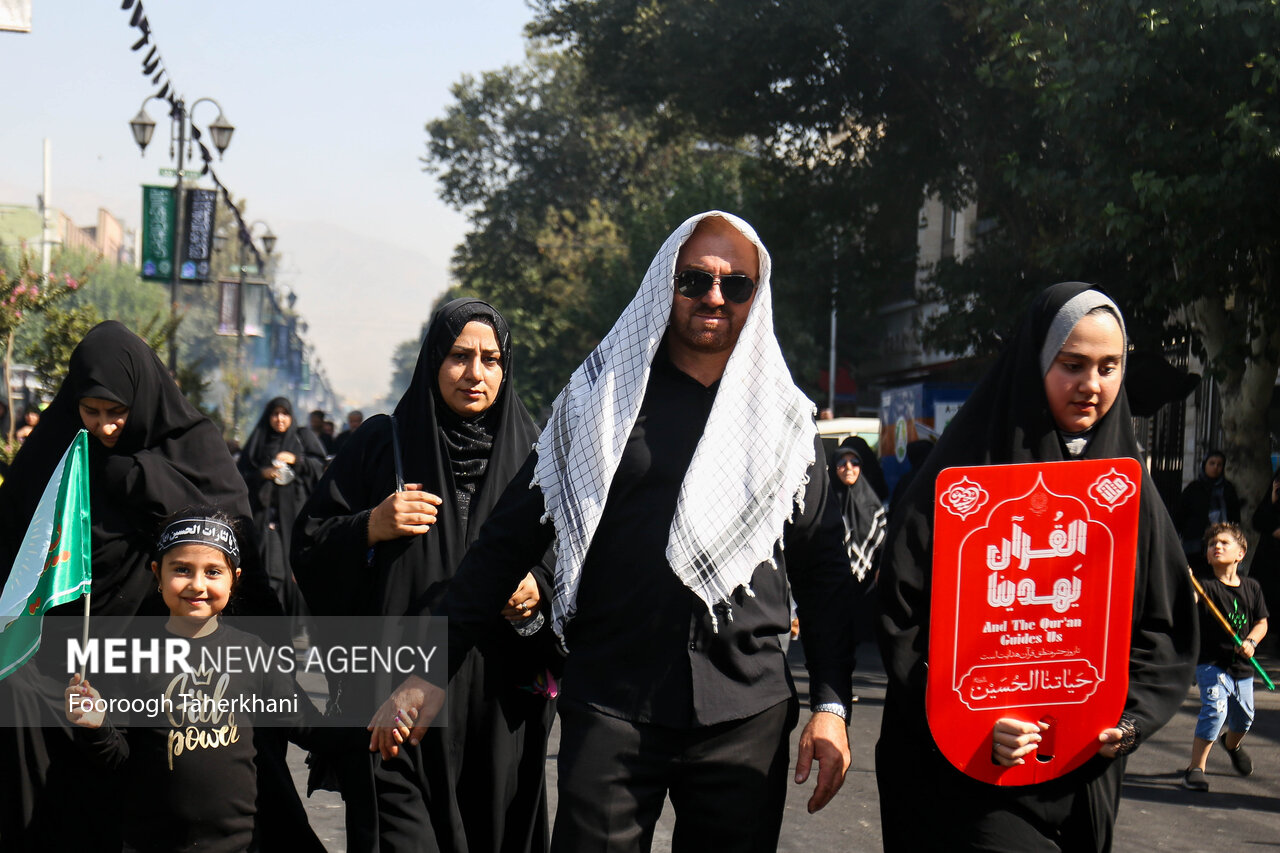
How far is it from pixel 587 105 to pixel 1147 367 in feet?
88.0

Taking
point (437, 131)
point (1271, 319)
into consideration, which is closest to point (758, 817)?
point (1271, 319)

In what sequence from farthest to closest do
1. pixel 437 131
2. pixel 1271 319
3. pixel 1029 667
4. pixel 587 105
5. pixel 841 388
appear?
pixel 437 131, pixel 841 388, pixel 587 105, pixel 1271 319, pixel 1029 667

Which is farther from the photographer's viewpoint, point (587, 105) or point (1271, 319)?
point (587, 105)

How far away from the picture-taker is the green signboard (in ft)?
75.6

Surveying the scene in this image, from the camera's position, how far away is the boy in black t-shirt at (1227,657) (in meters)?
6.88

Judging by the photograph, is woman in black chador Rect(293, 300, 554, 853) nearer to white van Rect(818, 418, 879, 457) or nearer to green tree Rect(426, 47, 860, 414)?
white van Rect(818, 418, 879, 457)

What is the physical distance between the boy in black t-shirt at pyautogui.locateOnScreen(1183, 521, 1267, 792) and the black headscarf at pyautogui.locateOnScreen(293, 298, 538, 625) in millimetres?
4215

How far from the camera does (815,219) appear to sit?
66.0 feet

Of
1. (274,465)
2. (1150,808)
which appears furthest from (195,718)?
(274,465)

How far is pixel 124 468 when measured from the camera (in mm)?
4102

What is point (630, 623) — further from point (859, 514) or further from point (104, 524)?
point (859, 514)

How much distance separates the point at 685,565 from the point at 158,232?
2197 cm

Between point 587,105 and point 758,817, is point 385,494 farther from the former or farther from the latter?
point 587,105

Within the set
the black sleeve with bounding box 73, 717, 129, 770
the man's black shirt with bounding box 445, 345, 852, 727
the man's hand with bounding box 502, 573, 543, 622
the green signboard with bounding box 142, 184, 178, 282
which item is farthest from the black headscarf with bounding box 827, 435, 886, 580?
the green signboard with bounding box 142, 184, 178, 282
